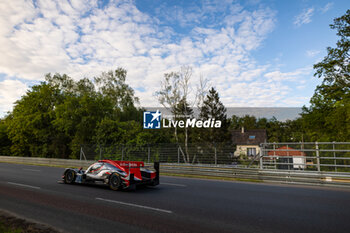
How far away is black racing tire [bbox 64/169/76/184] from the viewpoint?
10.4 m

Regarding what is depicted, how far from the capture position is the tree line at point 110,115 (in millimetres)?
25391

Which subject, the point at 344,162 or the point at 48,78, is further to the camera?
the point at 48,78

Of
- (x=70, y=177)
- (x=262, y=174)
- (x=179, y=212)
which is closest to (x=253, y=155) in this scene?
(x=262, y=174)

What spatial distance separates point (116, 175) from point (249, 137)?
58.3 metres

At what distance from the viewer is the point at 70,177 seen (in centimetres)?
1051

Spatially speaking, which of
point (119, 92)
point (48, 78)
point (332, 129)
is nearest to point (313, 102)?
point (332, 129)

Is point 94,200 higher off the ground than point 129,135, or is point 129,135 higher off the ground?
point 129,135

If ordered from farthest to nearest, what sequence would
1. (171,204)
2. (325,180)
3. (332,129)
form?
(332,129), (325,180), (171,204)

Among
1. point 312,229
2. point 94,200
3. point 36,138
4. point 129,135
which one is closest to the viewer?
point 312,229

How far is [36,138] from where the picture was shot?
3425cm

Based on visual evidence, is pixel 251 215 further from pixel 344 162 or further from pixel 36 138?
pixel 36 138

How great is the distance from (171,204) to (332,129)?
3220 centimetres

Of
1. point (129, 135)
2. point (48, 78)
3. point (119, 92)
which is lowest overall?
point (129, 135)

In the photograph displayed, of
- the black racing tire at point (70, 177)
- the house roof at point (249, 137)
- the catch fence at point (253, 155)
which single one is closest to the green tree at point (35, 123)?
the catch fence at point (253, 155)
